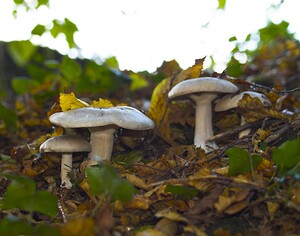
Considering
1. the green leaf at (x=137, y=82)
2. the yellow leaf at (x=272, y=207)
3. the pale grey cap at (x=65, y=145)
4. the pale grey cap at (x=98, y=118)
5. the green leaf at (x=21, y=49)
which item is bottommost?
the yellow leaf at (x=272, y=207)

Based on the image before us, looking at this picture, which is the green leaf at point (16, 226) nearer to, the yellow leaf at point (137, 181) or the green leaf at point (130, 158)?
the yellow leaf at point (137, 181)

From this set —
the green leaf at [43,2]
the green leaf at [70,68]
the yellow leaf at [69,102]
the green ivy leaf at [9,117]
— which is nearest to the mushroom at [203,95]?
the yellow leaf at [69,102]

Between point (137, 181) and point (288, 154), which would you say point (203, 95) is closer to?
point (137, 181)

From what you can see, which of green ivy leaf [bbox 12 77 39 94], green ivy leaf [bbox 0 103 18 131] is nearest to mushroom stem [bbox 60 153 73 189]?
green ivy leaf [bbox 0 103 18 131]

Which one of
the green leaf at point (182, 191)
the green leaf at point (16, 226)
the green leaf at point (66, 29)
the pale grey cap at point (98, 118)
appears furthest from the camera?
the green leaf at point (66, 29)

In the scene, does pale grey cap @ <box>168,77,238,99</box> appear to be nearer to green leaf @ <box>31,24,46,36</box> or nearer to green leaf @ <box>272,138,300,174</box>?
green leaf @ <box>272,138,300,174</box>

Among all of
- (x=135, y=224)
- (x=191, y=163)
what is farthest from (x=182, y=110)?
(x=135, y=224)

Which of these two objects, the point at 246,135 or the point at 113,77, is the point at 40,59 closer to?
the point at 113,77
